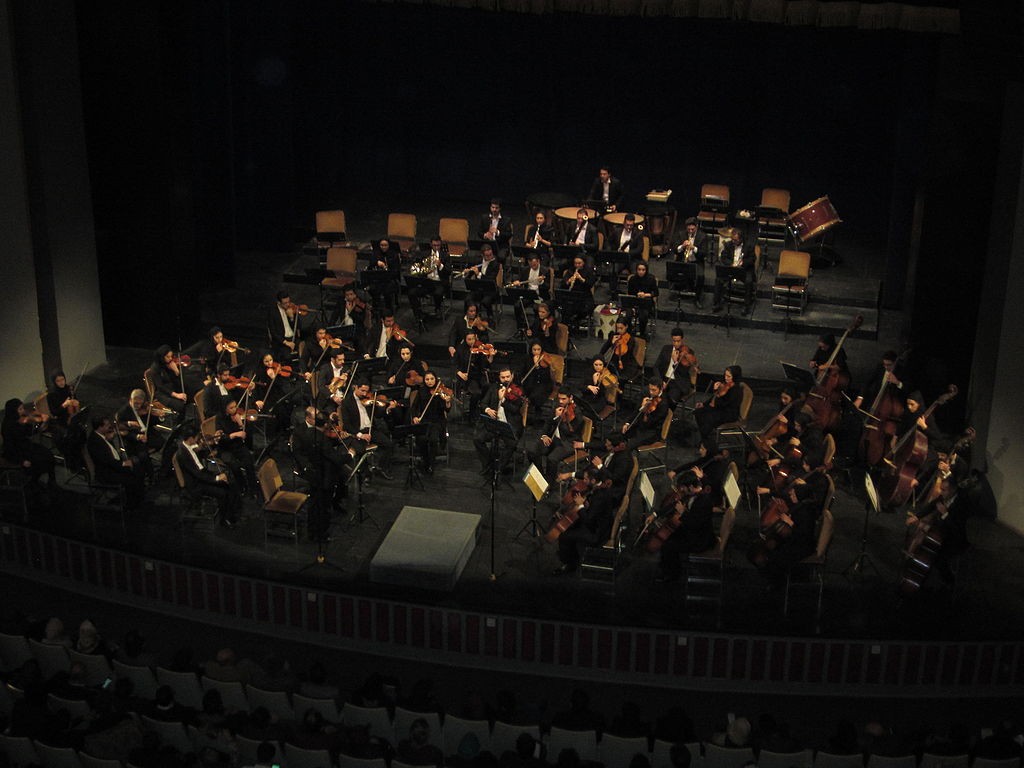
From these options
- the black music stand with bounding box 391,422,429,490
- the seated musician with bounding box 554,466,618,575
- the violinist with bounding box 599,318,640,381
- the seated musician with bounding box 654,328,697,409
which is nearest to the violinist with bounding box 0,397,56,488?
the black music stand with bounding box 391,422,429,490

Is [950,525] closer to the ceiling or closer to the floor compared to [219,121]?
closer to the floor

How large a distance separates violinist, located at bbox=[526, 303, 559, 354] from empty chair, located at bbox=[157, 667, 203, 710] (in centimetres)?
707

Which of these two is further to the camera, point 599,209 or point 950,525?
point 599,209

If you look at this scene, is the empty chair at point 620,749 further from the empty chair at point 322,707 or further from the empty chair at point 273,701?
the empty chair at point 273,701

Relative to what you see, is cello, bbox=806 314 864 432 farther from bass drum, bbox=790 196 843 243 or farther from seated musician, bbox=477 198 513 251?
seated musician, bbox=477 198 513 251

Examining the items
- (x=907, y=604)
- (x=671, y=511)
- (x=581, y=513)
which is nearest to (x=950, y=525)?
(x=907, y=604)

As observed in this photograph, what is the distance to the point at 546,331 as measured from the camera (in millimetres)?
17750

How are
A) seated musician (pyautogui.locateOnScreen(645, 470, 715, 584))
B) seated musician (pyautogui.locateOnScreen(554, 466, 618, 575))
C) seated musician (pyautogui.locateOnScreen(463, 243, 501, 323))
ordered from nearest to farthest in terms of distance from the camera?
seated musician (pyautogui.locateOnScreen(645, 470, 715, 584)) → seated musician (pyautogui.locateOnScreen(554, 466, 618, 575)) → seated musician (pyautogui.locateOnScreen(463, 243, 501, 323))

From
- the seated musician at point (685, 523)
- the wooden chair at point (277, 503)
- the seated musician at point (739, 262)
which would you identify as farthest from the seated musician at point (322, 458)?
the seated musician at point (739, 262)

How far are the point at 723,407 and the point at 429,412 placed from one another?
334cm

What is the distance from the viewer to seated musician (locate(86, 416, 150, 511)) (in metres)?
14.9

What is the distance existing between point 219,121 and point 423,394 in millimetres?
7738

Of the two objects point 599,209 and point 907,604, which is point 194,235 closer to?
point 599,209

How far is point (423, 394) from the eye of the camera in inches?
623
